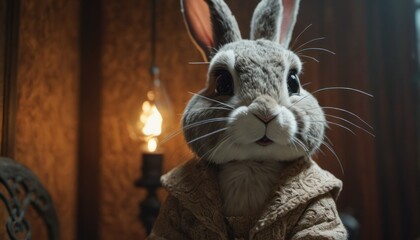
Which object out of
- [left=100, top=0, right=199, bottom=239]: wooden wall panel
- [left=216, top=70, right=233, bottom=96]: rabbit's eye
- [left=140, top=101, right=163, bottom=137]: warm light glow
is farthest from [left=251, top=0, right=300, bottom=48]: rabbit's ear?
[left=100, top=0, right=199, bottom=239]: wooden wall panel

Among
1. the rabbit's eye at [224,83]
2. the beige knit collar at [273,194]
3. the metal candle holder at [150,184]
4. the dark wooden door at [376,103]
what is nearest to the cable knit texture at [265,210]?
the beige knit collar at [273,194]

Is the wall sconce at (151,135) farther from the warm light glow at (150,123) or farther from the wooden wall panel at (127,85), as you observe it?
the wooden wall panel at (127,85)

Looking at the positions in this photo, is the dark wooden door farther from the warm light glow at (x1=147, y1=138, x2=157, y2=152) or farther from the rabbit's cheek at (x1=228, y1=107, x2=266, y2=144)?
the rabbit's cheek at (x1=228, y1=107, x2=266, y2=144)

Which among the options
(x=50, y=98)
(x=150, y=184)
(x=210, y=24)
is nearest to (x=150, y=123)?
(x=150, y=184)

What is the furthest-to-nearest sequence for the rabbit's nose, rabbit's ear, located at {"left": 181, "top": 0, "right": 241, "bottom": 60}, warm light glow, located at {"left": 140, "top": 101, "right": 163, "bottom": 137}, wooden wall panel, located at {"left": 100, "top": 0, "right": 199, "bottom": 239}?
wooden wall panel, located at {"left": 100, "top": 0, "right": 199, "bottom": 239}, warm light glow, located at {"left": 140, "top": 101, "right": 163, "bottom": 137}, rabbit's ear, located at {"left": 181, "top": 0, "right": 241, "bottom": 60}, the rabbit's nose

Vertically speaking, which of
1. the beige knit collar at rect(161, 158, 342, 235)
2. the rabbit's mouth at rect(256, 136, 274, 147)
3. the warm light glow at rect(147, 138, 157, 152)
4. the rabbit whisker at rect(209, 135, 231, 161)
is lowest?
the warm light glow at rect(147, 138, 157, 152)

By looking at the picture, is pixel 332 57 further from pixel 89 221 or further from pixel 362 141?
pixel 89 221
